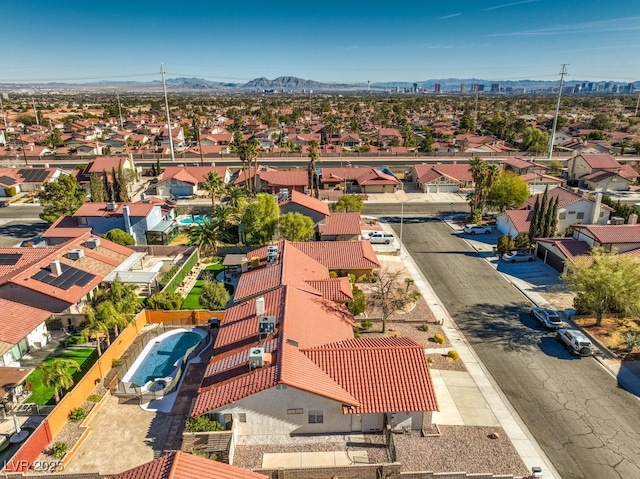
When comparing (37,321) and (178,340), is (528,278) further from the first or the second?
(37,321)

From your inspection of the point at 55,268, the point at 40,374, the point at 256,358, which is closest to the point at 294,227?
the point at 55,268

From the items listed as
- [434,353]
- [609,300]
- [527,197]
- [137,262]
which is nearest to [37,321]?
[137,262]

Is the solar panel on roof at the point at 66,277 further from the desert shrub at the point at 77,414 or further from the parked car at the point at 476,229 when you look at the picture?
the parked car at the point at 476,229

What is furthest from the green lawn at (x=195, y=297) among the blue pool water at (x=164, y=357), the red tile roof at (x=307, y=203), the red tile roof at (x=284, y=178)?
the red tile roof at (x=284, y=178)

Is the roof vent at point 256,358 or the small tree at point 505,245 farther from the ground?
the roof vent at point 256,358

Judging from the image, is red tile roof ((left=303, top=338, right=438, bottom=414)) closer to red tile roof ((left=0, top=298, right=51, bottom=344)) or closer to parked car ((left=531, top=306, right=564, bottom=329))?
parked car ((left=531, top=306, right=564, bottom=329))

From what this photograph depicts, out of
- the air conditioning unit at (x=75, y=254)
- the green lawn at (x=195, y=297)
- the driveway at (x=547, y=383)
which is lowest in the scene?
the green lawn at (x=195, y=297)

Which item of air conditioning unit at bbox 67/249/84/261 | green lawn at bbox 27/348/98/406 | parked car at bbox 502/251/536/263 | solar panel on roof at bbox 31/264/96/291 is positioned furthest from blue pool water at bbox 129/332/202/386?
parked car at bbox 502/251/536/263

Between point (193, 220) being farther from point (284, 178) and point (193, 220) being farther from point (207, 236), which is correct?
point (284, 178)
